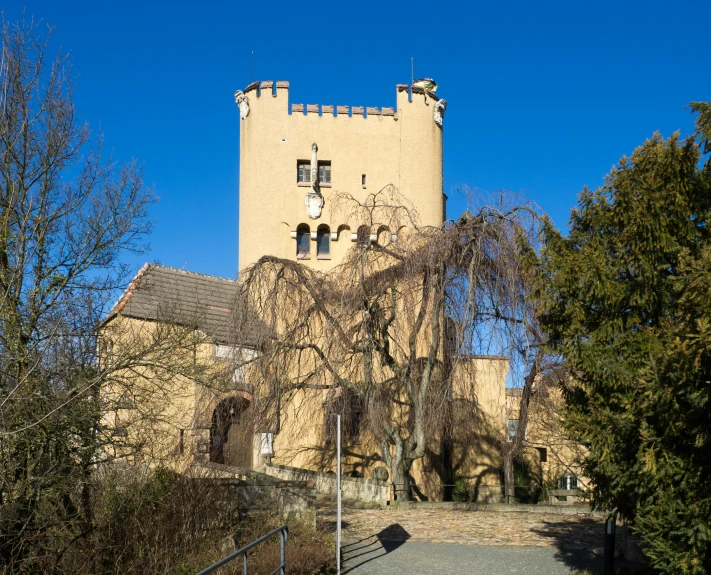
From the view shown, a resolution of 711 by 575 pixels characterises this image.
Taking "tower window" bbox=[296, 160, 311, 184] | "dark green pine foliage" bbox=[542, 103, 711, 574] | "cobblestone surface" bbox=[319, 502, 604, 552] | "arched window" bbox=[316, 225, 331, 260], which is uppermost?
"tower window" bbox=[296, 160, 311, 184]

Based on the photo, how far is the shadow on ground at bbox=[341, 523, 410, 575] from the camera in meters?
11.2

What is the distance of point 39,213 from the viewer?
1075cm

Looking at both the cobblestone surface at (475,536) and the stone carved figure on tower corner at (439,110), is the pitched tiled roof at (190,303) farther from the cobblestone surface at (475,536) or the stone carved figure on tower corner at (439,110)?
the stone carved figure on tower corner at (439,110)

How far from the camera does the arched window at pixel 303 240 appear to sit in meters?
28.3

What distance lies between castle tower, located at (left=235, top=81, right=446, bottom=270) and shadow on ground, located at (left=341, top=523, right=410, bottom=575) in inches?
596

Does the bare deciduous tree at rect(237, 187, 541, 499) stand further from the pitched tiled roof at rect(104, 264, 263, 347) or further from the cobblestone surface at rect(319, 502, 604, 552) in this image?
the cobblestone surface at rect(319, 502, 604, 552)

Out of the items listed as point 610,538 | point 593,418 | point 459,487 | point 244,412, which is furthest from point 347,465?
point 593,418

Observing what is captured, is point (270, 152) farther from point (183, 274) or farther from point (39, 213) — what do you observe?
point (39, 213)

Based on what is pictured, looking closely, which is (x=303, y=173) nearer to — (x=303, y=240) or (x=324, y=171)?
(x=324, y=171)

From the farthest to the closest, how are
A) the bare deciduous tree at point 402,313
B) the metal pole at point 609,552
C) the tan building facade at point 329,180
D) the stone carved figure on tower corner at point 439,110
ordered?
the stone carved figure on tower corner at point 439,110, the tan building facade at point 329,180, the bare deciduous tree at point 402,313, the metal pole at point 609,552

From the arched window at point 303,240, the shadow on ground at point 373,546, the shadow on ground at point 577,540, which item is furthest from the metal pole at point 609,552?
the arched window at point 303,240

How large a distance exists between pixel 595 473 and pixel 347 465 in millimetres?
17622

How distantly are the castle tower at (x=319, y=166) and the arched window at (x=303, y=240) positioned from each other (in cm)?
4

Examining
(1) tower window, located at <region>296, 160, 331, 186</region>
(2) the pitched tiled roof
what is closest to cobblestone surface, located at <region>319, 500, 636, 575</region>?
(2) the pitched tiled roof
